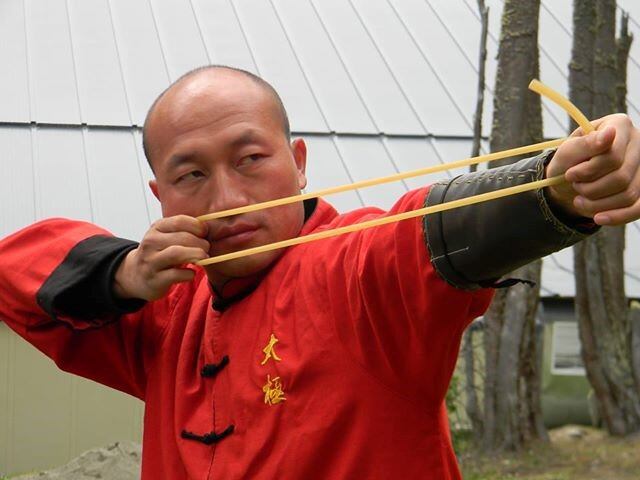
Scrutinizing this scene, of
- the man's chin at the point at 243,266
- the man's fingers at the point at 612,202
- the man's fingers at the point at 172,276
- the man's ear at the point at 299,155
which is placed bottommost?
the man's fingers at the point at 612,202

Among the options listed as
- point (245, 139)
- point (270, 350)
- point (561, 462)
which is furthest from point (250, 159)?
point (561, 462)

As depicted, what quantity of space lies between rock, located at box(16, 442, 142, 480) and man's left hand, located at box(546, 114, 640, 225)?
4.87 meters

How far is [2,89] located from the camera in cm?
977

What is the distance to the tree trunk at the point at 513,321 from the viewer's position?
19.2 feet

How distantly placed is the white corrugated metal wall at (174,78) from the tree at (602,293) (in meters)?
2.05

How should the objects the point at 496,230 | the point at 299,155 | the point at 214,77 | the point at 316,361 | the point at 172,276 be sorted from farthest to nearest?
1. the point at 299,155
2. the point at 214,77
3. the point at 172,276
4. the point at 316,361
5. the point at 496,230

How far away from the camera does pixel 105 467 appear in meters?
6.04

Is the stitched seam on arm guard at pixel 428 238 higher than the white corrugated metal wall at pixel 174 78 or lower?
lower

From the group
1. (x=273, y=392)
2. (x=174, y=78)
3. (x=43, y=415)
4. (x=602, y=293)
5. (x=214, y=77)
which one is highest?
(x=174, y=78)

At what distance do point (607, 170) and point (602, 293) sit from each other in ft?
16.5

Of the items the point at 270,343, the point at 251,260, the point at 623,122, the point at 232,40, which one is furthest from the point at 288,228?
the point at 232,40

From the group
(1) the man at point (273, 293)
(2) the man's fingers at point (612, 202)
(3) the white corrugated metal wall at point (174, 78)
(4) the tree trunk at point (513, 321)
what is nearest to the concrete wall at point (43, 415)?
(3) the white corrugated metal wall at point (174, 78)

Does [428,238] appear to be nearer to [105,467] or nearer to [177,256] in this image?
[177,256]

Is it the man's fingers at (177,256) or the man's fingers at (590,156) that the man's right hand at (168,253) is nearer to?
the man's fingers at (177,256)
